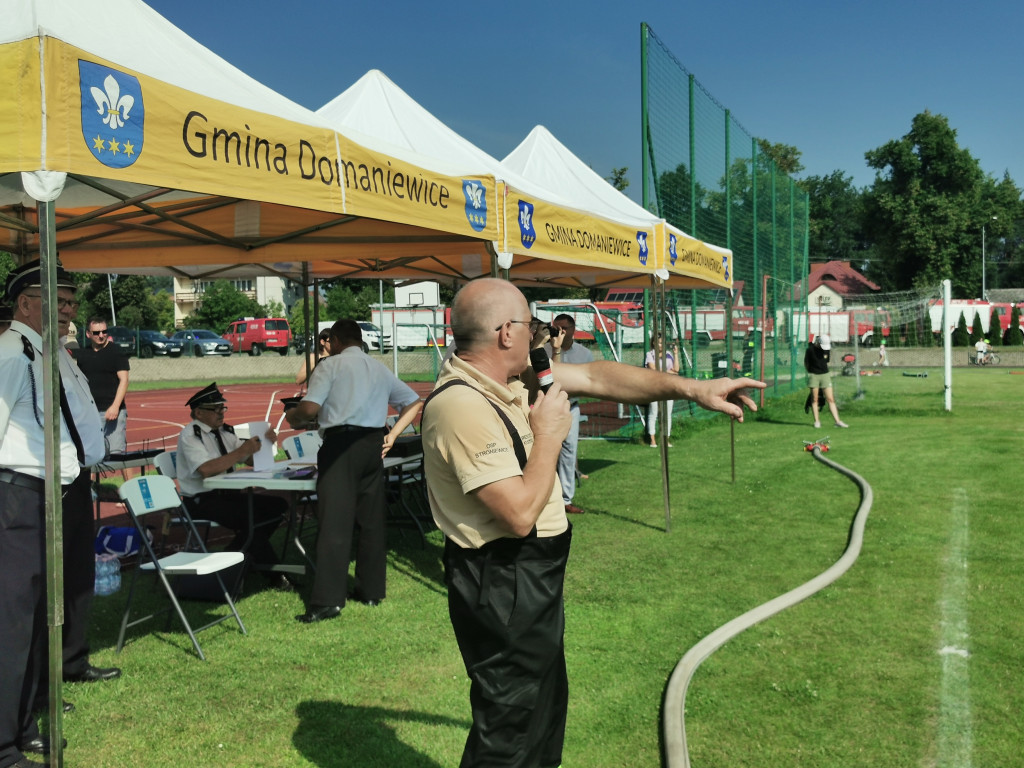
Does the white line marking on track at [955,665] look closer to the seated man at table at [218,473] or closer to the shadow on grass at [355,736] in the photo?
the shadow on grass at [355,736]

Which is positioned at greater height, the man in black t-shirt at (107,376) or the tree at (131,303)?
the tree at (131,303)

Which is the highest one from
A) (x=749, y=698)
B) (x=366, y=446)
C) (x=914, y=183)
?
(x=914, y=183)

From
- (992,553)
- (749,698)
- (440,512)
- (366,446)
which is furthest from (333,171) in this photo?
(992,553)

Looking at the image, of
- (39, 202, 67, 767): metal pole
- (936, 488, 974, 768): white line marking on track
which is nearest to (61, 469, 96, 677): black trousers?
(39, 202, 67, 767): metal pole

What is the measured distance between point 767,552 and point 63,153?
5.81 meters

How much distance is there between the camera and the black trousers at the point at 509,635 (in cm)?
239

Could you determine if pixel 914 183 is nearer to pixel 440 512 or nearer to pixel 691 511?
pixel 691 511

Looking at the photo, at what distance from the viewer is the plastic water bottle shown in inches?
228

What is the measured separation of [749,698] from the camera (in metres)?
4.25

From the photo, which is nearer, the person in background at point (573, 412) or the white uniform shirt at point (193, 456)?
the white uniform shirt at point (193, 456)

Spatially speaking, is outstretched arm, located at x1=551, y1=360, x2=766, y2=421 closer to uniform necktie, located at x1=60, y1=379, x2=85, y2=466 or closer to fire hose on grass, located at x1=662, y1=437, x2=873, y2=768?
fire hose on grass, located at x1=662, y1=437, x2=873, y2=768

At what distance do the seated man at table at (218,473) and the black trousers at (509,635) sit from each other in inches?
158

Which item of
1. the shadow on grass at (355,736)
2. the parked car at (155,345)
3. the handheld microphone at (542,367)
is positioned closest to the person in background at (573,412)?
the shadow on grass at (355,736)

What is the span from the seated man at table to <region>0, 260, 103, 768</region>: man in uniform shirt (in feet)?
7.37
